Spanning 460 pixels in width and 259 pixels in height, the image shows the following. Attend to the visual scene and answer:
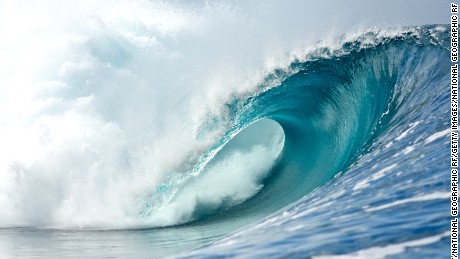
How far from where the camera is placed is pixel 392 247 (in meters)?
2.80

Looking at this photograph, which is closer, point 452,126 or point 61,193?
point 452,126

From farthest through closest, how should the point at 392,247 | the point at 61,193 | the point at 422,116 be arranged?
1. the point at 61,193
2. the point at 422,116
3. the point at 392,247

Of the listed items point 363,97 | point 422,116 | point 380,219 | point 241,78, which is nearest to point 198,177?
point 241,78

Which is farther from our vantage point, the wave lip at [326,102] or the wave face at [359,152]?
the wave lip at [326,102]

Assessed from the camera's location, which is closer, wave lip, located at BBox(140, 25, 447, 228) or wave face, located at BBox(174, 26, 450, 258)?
wave face, located at BBox(174, 26, 450, 258)

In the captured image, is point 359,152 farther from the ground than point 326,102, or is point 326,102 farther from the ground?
point 326,102

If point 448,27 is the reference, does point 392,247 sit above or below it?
below

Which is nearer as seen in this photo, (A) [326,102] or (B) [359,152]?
(B) [359,152]

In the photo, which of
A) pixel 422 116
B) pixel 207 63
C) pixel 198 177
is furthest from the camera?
pixel 207 63

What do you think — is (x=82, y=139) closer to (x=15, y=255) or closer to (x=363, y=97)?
(x=15, y=255)

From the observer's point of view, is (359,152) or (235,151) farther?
(235,151)

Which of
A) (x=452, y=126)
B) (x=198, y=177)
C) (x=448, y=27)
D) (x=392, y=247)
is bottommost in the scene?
(x=392, y=247)

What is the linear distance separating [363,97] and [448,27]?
244 cm

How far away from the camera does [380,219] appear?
333 centimetres
